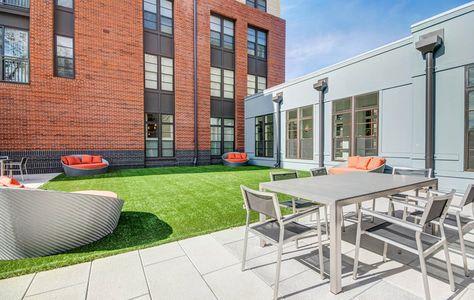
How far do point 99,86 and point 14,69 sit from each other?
291 cm

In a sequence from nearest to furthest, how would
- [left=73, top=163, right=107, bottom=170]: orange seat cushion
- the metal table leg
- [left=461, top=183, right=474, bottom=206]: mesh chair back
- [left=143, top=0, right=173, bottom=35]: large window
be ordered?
the metal table leg
[left=461, top=183, right=474, bottom=206]: mesh chair back
[left=73, top=163, right=107, bottom=170]: orange seat cushion
[left=143, top=0, right=173, bottom=35]: large window

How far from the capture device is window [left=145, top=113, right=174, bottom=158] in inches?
456

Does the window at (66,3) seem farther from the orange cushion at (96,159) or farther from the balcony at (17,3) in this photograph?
the orange cushion at (96,159)

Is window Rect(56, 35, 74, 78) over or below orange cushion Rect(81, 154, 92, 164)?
over

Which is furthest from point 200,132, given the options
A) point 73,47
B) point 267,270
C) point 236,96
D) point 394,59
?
point 267,270

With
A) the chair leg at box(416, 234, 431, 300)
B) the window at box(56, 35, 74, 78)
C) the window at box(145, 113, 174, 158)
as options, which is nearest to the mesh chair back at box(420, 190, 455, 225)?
the chair leg at box(416, 234, 431, 300)

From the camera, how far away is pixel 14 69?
29.8 feet

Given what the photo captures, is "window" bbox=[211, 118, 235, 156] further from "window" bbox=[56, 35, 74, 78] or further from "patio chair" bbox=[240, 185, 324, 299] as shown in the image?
"patio chair" bbox=[240, 185, 324, 299]

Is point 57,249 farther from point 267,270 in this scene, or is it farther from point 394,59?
point 394,59

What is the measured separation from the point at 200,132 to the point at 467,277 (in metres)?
11.5

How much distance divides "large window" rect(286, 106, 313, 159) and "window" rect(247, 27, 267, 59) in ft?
18.2

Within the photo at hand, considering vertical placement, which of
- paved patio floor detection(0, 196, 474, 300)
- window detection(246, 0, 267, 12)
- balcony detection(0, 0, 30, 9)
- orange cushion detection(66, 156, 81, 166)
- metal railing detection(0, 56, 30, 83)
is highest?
window detection(246, 0, 267, 12)

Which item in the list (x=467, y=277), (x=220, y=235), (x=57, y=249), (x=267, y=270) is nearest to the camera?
(x=467, y=277)

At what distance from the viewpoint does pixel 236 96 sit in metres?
13.9
